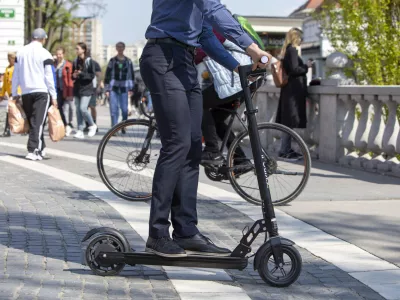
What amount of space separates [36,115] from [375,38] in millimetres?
5380

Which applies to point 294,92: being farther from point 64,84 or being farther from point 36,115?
point 64,84

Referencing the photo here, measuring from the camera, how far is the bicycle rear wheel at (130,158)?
345 inches

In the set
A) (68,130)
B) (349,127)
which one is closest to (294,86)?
(349,127)

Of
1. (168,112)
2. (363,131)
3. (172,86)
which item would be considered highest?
(172,86)

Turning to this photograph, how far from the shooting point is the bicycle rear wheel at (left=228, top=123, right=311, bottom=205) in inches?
338

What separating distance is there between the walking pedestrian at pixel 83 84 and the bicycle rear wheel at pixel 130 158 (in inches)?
429

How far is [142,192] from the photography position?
29.0 ft

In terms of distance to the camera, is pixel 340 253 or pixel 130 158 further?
pixel 130 158

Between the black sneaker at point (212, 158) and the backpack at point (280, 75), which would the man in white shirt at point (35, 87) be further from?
the black sneaker at point (212, 158)

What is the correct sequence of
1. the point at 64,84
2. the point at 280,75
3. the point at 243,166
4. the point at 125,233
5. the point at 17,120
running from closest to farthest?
1. the point at 125,233
2. the point at 243,166
3. the point at 280,75
4. the point at 17,120
5. the point at 64,84

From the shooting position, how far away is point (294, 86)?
14594 mm

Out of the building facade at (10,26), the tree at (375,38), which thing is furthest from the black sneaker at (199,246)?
the building facade at (10,26)

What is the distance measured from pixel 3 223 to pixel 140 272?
2.00 metres

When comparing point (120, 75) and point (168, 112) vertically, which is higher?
point (168, 112)
